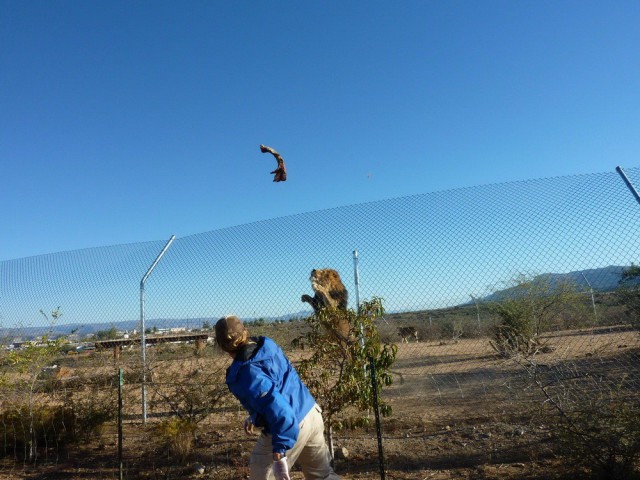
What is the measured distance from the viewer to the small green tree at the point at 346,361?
4.10 m

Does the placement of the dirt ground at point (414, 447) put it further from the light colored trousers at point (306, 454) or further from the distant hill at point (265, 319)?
the light colored trousers at point (306, 454)

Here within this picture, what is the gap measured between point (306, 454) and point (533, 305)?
14.8 ft

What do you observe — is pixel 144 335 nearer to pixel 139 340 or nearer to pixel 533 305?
pixel 139 340

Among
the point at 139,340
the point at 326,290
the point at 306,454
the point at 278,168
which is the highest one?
the point at 278,168

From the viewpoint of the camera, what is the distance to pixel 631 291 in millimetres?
4676

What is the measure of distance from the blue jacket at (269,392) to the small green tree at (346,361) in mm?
1416

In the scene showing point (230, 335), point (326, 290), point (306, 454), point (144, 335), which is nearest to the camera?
point (230, 335)

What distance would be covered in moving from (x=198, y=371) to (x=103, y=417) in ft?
3.98

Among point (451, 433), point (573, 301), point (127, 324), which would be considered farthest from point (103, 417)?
point (573, 301)

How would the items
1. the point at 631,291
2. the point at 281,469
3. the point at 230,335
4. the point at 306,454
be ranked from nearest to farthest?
the point at 281,469 < the point at 230,335 < the point at 306,454 < the point at 631,291

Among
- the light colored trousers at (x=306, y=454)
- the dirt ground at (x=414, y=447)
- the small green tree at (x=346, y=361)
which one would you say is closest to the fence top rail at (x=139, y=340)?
the dirt ground at (x=414, y=447)

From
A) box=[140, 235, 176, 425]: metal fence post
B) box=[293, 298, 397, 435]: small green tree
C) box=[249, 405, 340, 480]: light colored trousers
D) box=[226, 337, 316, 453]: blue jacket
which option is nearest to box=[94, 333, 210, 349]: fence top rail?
box=[140, 235, 176, 425]: metal fence post

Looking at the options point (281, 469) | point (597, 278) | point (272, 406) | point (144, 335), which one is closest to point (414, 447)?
point (597, 278)

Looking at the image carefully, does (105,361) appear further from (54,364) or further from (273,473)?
(273,473)
